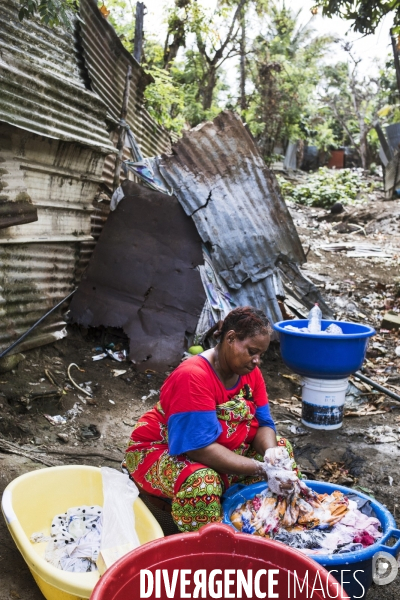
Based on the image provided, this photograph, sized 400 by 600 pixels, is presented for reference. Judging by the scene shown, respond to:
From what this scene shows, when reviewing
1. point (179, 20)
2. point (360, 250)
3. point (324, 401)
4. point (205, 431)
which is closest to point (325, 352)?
point (324, 401)

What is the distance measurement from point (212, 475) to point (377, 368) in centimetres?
405

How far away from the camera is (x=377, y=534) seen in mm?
2559

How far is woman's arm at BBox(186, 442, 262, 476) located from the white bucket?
2.13 meters

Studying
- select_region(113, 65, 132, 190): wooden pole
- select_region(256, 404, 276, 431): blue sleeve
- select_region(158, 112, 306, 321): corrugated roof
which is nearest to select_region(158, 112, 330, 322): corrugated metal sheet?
select_region(158, 112, 306, 321): corrugated roof

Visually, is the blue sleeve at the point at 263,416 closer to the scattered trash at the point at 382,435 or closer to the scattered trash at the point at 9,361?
the scattered trash at the point at 382,435

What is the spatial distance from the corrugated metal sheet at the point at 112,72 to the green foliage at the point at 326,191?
9.31 meters

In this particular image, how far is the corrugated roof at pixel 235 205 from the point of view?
632 cm

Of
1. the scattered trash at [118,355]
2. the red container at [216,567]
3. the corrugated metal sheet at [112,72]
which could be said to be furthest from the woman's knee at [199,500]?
the corrugated metal sheet at [112,72]

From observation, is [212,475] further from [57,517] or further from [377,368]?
[377,368]

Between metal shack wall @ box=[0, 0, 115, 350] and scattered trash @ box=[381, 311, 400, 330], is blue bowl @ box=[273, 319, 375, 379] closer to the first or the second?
metal shack wall @ box=[0, 0, 115, 350]

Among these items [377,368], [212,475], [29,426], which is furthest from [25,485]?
[377,368]

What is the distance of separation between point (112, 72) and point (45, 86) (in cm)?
278

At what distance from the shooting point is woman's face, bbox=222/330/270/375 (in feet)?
9.18

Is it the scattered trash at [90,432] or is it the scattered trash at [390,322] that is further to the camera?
the scattered trash at [390,322]
